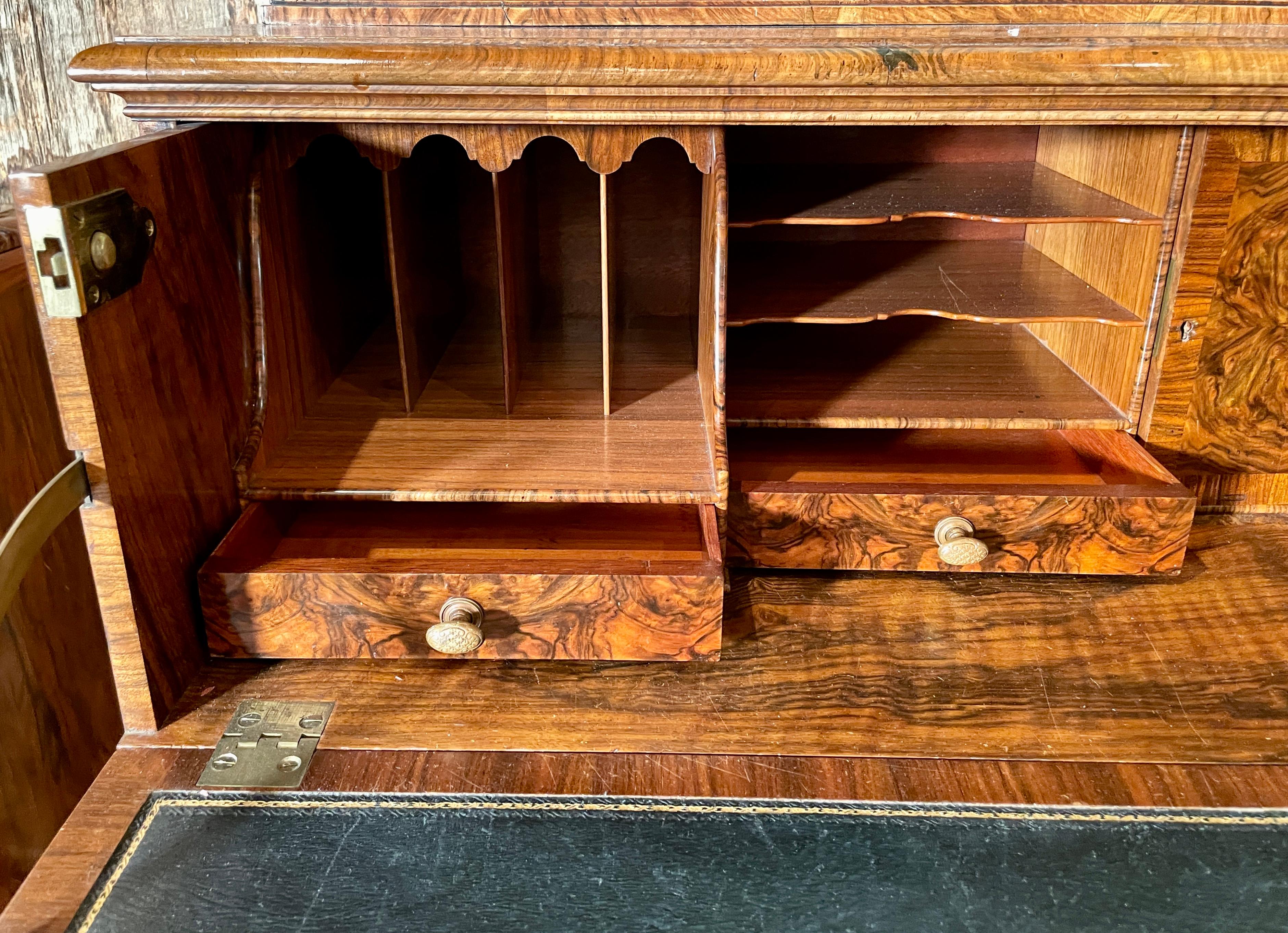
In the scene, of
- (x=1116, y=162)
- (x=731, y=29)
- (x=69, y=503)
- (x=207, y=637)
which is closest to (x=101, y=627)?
(x=207, y=637)

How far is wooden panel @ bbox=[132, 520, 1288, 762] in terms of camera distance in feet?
3.12

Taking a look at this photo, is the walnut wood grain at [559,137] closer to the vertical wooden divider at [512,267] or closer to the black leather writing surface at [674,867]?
the vertical wooden divider at [512,267]

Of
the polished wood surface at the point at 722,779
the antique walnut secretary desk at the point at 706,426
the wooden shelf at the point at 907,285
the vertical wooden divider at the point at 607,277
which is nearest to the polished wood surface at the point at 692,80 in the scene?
the antique walnut secretary desk at the point at 706,426

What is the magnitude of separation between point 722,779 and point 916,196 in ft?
2.36

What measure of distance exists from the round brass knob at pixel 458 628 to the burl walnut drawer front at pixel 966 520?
0.31 meters

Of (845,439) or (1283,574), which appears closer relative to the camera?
(1283,574)

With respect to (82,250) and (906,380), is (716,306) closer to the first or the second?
(906,380)

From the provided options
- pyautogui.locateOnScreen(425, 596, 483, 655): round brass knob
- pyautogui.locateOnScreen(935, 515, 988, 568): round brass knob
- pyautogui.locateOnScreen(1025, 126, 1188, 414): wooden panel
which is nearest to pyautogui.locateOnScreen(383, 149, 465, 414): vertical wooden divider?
pyautogui.locateOnScreen(425, 596, 483, 655): round brass knob

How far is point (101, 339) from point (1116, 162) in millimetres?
1124

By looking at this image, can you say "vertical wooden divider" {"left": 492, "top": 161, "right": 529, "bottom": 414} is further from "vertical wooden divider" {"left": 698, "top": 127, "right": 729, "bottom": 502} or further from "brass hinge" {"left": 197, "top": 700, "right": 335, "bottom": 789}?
"brass hinge" {"left": 197, "top": 700, "right": 335, "bottom": 789}

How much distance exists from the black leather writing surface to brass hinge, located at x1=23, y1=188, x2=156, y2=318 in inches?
17.0

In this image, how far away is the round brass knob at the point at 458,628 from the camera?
984mm

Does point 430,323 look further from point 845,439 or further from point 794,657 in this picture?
point 794,657

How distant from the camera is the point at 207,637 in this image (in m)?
1.04
